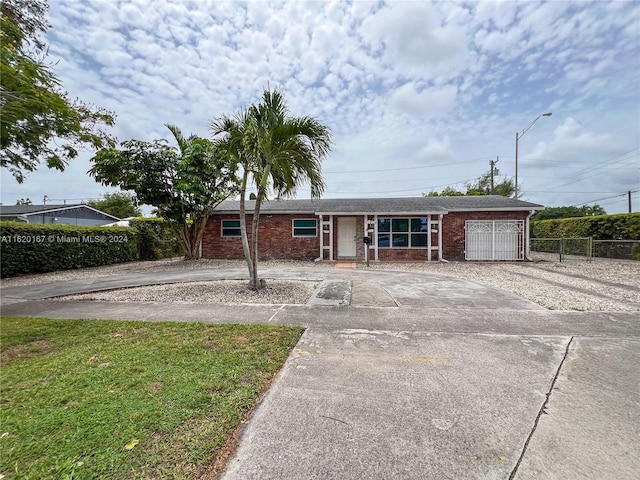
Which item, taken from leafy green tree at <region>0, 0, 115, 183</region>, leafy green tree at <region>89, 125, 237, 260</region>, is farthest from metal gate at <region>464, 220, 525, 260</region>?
leafy green tree at <region>0, 0, 115, 183</region>

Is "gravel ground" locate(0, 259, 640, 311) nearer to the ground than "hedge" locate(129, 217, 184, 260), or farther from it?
nearer to the ground

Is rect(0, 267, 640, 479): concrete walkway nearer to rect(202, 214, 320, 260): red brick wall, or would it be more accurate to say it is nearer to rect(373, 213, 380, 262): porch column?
rect(373, 213, 380, 262): porch column

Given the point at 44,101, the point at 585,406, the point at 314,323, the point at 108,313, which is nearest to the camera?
the point at 585,406

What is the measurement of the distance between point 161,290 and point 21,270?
735 cm

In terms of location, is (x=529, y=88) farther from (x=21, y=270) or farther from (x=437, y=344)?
(x=21, y=270)

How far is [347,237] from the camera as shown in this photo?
602 inches

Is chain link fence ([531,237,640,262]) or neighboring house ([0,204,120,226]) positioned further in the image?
neighboring house ([0,204,120,226])

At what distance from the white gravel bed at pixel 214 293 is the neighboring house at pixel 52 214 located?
18.6 metres

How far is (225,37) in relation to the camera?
26.8 feet

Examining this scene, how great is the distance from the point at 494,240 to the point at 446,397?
13885mm

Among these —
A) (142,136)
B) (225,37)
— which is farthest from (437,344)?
(142,136)

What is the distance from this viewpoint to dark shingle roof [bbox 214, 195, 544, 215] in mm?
13930

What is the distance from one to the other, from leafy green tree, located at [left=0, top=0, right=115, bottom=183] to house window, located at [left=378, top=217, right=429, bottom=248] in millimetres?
12010

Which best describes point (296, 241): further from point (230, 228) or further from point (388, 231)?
point (388, 231)
